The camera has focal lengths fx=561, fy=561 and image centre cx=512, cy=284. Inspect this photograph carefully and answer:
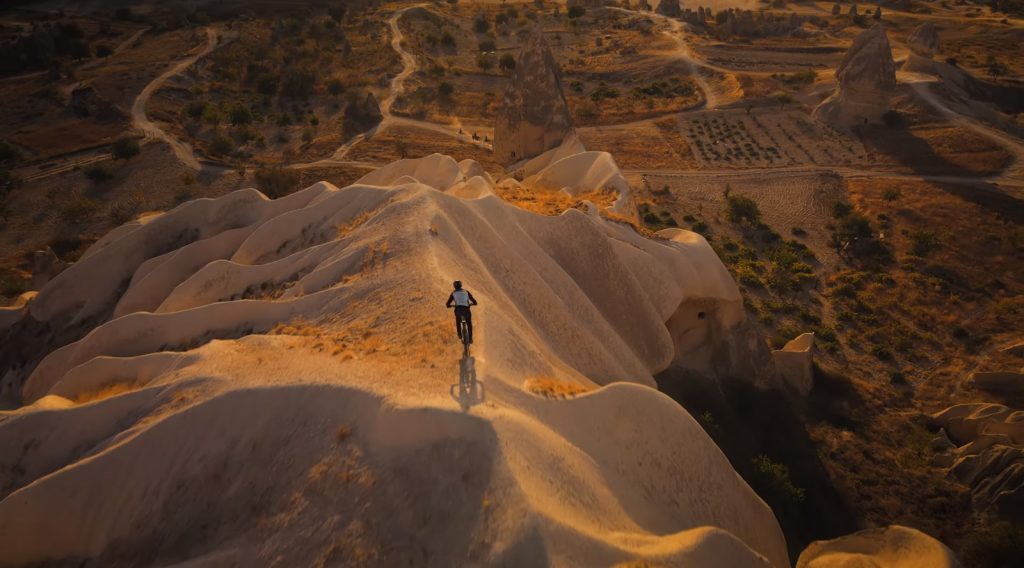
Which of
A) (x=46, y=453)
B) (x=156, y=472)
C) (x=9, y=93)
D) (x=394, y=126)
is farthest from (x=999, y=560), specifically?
(x=9, y=93)

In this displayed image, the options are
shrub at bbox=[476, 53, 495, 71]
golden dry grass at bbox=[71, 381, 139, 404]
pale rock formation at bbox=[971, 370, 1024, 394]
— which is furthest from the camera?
shrub at bbox=[476, 53, 495, 71]

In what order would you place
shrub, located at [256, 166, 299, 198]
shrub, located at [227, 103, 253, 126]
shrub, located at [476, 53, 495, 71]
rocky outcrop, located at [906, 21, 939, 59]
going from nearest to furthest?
shrub, located at [256, 166, 299, 198] → shrub, located at [227, 103, 253, 126] → rocky outcrop, located at [906, 21, 939, 59] → shrub, located at [476, 53, 495, 71]

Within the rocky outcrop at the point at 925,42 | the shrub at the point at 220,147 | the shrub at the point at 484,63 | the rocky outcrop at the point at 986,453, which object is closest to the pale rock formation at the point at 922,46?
the rocky outcrop at the point at 925,42

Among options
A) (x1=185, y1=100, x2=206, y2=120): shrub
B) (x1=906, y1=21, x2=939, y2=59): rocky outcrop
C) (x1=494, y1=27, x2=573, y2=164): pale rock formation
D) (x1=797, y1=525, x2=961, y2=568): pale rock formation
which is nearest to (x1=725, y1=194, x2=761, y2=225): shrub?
(x1=494, y1=27, x2=573, y2=164): pale rock formation

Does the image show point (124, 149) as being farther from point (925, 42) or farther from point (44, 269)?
point (925, 42)

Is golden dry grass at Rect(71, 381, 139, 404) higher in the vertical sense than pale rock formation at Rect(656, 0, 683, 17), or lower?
lower

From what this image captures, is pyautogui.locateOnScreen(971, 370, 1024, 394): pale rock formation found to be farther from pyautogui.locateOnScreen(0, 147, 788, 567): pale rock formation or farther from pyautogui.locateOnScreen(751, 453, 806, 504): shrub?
pyautogui.locateOnScreen(0, 147, 788, 567): pale rock formation

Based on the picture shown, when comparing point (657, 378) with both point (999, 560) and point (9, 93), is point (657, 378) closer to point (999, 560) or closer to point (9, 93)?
point (999, 560)
